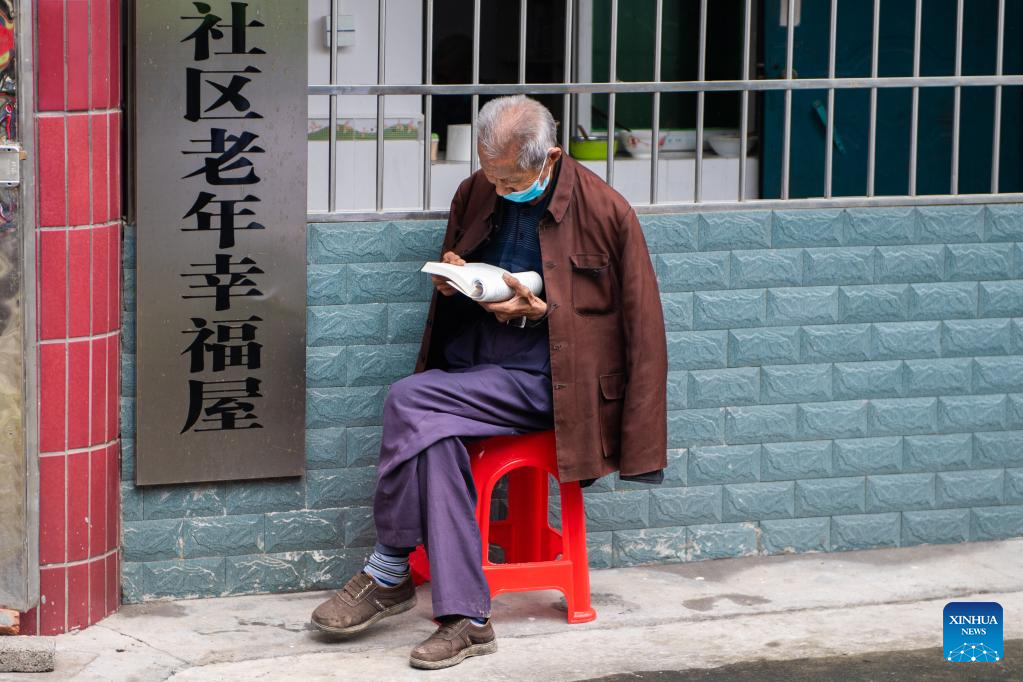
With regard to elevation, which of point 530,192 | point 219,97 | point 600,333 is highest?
point 219,97

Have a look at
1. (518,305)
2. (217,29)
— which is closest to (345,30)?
(217,29)

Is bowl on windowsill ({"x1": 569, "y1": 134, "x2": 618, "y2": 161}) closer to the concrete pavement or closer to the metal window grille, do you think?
the metal window grille

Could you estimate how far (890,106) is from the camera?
6.58m

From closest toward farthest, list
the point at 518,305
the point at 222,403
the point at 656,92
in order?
1. the point at 518,305
2. the point at 222,403
3. the point at 656,92

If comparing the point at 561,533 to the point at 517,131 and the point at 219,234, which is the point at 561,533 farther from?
the point at 219,234

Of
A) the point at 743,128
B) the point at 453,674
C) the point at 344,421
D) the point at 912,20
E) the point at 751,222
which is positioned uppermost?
the point at 912,20

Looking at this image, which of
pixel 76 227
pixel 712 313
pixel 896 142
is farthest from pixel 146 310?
pixel 896 142

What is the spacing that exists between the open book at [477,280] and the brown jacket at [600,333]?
15 centimetres

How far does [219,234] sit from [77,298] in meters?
0.47

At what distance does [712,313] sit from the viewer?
5.06 meters

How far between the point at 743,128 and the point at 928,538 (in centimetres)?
166

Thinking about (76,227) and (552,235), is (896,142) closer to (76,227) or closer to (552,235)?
(552,235)

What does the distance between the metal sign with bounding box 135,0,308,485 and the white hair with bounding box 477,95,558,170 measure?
63 cm

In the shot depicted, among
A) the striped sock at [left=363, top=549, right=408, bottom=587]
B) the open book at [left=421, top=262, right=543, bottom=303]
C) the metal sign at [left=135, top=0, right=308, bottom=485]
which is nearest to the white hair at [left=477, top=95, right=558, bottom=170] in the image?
the open book at [left=421, top=262, right=543, bottom=303]
